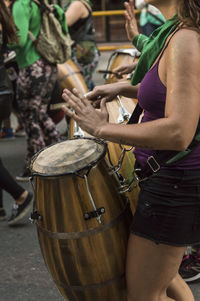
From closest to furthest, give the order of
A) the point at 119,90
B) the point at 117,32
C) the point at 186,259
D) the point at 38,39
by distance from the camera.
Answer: the point at 119,90, the point at 186,259, the point at 38,39, the point at 117,32

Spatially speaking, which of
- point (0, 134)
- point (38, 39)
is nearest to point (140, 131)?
point (38, 39)

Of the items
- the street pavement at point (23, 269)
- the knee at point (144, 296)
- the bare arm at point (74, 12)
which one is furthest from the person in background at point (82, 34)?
the knee at point (144, 296)

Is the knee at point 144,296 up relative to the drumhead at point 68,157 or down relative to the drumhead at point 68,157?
down

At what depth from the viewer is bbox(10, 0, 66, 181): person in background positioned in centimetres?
419

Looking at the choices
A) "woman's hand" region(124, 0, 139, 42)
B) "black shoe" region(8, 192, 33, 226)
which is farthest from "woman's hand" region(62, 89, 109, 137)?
"black shoe" region(8, 192, 33, 226)

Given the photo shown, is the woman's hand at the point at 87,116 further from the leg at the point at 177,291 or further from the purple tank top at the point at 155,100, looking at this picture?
the leg at the point at 177,291

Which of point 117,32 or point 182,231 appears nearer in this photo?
point 182,231

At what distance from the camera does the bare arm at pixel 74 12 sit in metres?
4.93

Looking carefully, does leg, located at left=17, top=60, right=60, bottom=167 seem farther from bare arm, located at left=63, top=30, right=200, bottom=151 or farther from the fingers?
bare arm, located at left=63, top=30, right=200, bottom=151

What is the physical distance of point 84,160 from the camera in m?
1.81

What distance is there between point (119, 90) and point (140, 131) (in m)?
0.64

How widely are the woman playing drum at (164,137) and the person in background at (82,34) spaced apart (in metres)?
3.30

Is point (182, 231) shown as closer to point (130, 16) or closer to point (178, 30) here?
point (178, 30)

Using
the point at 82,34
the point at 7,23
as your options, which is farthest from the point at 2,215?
the point at 82,34
